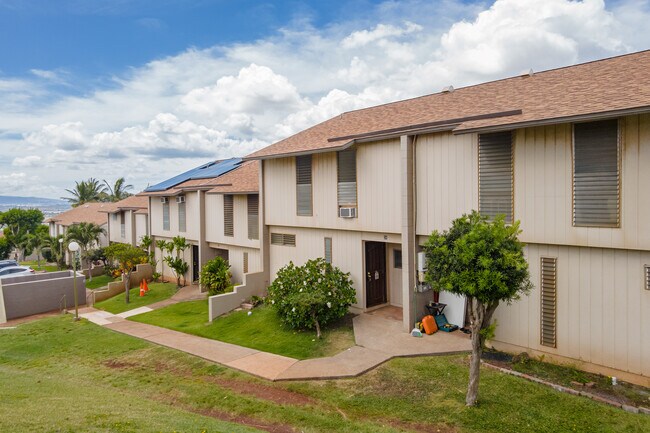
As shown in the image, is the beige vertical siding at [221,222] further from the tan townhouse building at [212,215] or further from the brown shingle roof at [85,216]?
the brown shingle roof at [85,216]

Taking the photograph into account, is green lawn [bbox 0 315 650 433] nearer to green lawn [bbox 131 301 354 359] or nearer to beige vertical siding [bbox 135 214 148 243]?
green lawn [bbox 131 301 354 359]

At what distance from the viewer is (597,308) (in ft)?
A: 28.9

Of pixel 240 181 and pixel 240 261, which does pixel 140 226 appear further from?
pixel 240 261

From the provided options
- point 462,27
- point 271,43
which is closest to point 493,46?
point 462,27

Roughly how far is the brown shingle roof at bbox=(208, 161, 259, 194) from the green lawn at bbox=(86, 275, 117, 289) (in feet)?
42.2

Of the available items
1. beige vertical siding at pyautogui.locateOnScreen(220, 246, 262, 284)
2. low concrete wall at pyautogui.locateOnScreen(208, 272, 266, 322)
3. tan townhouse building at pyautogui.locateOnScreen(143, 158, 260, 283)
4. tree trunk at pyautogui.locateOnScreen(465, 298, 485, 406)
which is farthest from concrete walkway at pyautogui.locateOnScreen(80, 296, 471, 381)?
tan townhouse building at pyautogui.locateOnScreen(143, 158, 260, 283)

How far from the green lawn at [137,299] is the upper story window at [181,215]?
10.8 feet

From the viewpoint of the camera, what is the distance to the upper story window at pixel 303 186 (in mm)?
15164

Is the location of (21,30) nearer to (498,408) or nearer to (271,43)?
(271,43)

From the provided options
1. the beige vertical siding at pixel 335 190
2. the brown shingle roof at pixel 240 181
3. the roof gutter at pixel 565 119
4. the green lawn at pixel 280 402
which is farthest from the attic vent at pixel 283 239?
the roof gutter at pixel 565 119

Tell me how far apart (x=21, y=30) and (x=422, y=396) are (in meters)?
20.4

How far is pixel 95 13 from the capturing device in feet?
54.7

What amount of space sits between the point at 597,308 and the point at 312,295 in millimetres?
7315

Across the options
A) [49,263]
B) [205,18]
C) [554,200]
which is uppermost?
[205,18]
